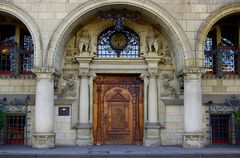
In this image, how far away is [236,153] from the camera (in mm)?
11117

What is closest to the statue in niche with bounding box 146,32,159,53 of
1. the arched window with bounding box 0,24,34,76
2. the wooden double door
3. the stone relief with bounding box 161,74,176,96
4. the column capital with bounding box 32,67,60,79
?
the stone relief with bounding box 161,74,176,96

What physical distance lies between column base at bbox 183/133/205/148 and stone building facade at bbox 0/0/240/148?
34mm

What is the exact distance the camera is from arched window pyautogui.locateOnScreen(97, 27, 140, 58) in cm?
1392

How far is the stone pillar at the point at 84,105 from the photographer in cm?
1315

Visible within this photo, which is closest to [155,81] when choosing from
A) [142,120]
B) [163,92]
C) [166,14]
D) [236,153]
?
[163,92]

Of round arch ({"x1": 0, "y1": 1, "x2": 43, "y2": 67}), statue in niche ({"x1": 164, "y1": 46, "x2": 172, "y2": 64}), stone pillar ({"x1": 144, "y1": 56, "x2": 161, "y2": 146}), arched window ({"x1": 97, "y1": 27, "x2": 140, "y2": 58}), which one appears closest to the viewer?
round arch ({"x1": 0, "y1": 1, "x2": 43, "y2": 67})

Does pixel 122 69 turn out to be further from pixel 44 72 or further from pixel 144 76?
pixel 44 72

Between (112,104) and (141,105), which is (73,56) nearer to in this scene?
(112,104)

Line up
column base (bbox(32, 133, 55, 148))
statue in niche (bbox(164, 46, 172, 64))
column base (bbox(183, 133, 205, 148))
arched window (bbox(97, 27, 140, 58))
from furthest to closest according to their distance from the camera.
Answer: arched window (bbox(97, 27, 140, 58)), statue in niche (bbox(164, 46, 172, 64)), column base (bbox(183, 133, 205, 148)), column base (bbox(32, 133, 55, 148))

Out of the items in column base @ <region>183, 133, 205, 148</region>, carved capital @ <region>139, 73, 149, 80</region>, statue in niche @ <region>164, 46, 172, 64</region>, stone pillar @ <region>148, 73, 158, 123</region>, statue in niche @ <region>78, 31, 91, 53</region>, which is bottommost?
column base @ <region>183, 133, 205, 148</region>

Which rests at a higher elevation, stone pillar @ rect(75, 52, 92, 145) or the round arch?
the round arch

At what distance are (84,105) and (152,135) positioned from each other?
2754mm

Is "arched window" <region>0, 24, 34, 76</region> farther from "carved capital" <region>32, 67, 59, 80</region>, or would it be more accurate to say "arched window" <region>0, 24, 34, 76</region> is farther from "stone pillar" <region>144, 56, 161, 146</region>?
"stone pillar" <region>144, 56, 161, 146</region>

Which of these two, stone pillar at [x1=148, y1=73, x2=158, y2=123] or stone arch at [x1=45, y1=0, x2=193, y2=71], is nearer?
stone arch at [x1=45, y1=0, x2=193, y2=71]
